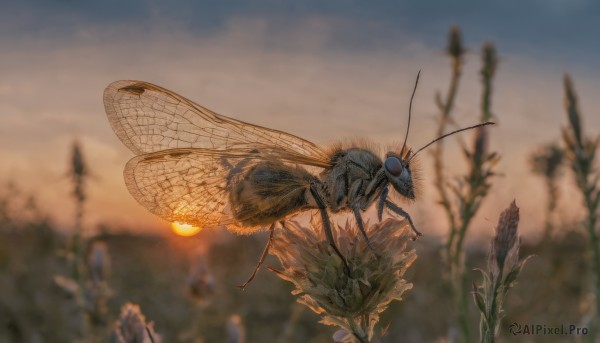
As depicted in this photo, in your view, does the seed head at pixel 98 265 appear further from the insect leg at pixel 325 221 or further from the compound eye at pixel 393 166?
the compound eye at pixel 393 166

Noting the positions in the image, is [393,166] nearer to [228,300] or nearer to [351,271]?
[351,271]

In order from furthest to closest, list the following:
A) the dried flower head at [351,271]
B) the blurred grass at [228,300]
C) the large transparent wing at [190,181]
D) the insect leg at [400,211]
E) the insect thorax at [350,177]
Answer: the blurred grass at [228,300]
the large transparent wing at [190,181]
the insect thorax at [350,177]
the insect leg at [400,211]
the dried flower head at [351,271]

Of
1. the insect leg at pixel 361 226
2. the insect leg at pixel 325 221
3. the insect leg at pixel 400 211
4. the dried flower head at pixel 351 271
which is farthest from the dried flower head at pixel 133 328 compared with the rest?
the insect leg at pixel 400 211

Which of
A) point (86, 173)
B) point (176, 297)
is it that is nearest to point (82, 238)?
point (86, 173)

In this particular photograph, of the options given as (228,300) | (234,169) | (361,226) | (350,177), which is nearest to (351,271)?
(361,226)

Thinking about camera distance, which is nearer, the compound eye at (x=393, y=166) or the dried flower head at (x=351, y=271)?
the dried flower head at (x=351, y=271)

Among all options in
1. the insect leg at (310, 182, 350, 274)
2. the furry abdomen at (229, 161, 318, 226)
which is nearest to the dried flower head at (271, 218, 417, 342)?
the insect leg at (310, 182, 350, 274)

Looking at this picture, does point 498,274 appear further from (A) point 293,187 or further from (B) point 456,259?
(B) point 456,259

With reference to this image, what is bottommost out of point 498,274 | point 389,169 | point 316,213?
point 498,274

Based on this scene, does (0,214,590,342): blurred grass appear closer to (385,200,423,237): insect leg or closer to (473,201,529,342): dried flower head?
(385,200,423,237): insect leg
